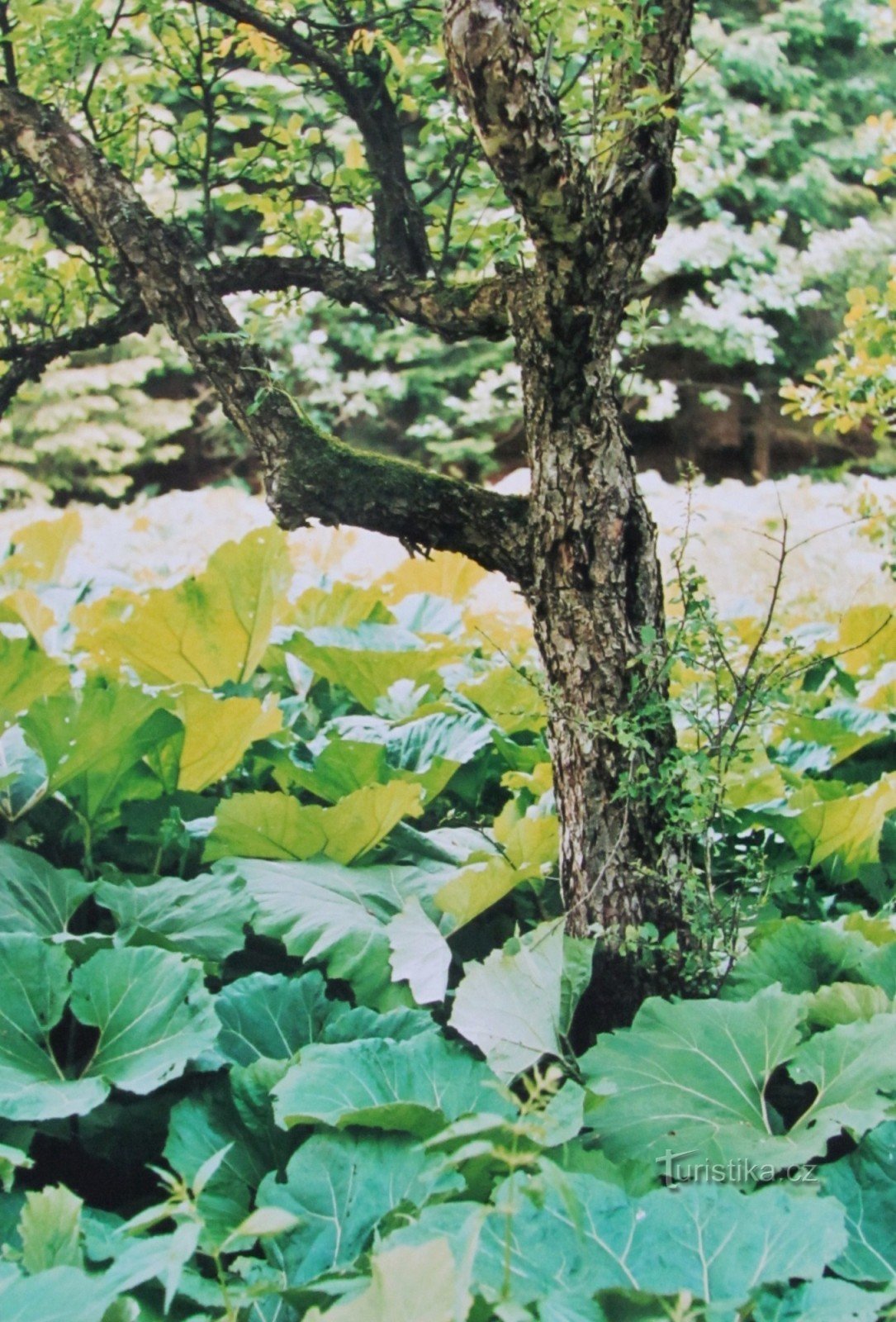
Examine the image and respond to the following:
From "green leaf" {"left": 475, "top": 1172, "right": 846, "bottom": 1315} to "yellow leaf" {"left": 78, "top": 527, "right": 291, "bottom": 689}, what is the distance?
1.48 metres

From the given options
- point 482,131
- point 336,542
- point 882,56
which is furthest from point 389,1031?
point 882,56

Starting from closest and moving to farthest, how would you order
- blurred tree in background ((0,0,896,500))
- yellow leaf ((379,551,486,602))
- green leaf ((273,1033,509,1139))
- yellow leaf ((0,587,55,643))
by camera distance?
green leaf ((273,1033,509,1139)), yellow leaf ((0,587,55,643)), yellow leaf ((379,551,486,602)), blurred tree in background ((0,0,896,500))

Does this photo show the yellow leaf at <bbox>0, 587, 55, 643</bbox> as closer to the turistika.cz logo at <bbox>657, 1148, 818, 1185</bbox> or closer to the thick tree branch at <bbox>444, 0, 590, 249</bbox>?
the thick tree branch at <bbox>444, 0, 590, 249</bbox>

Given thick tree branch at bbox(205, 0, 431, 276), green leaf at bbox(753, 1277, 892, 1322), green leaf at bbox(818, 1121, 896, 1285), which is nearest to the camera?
green leaf at bbox(753, 1277, 892, 1322)

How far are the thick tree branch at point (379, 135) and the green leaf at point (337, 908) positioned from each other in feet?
3.08

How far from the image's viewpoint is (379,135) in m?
2.13

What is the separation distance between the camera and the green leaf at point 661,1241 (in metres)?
1.11

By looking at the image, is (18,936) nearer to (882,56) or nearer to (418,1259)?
(418,1259)

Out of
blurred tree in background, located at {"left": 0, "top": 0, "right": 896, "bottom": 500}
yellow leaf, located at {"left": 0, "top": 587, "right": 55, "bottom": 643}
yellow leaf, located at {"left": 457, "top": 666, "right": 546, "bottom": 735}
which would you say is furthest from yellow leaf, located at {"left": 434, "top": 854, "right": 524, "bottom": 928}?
blurred tree in background, located at {"left": 0, "top": 0, "right": 896, "bottom": 500}

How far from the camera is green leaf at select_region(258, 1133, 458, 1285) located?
1250 mm

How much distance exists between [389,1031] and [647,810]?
438mm

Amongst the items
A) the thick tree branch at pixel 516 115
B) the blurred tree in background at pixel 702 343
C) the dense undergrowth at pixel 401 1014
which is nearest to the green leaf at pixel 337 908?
the dense undergrowth at pixel 401 1014

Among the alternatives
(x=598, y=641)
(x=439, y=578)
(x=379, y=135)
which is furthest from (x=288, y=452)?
(x=439, y=578)

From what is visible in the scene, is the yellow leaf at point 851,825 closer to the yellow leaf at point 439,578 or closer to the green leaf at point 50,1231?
the green leaf at point 50,1231
